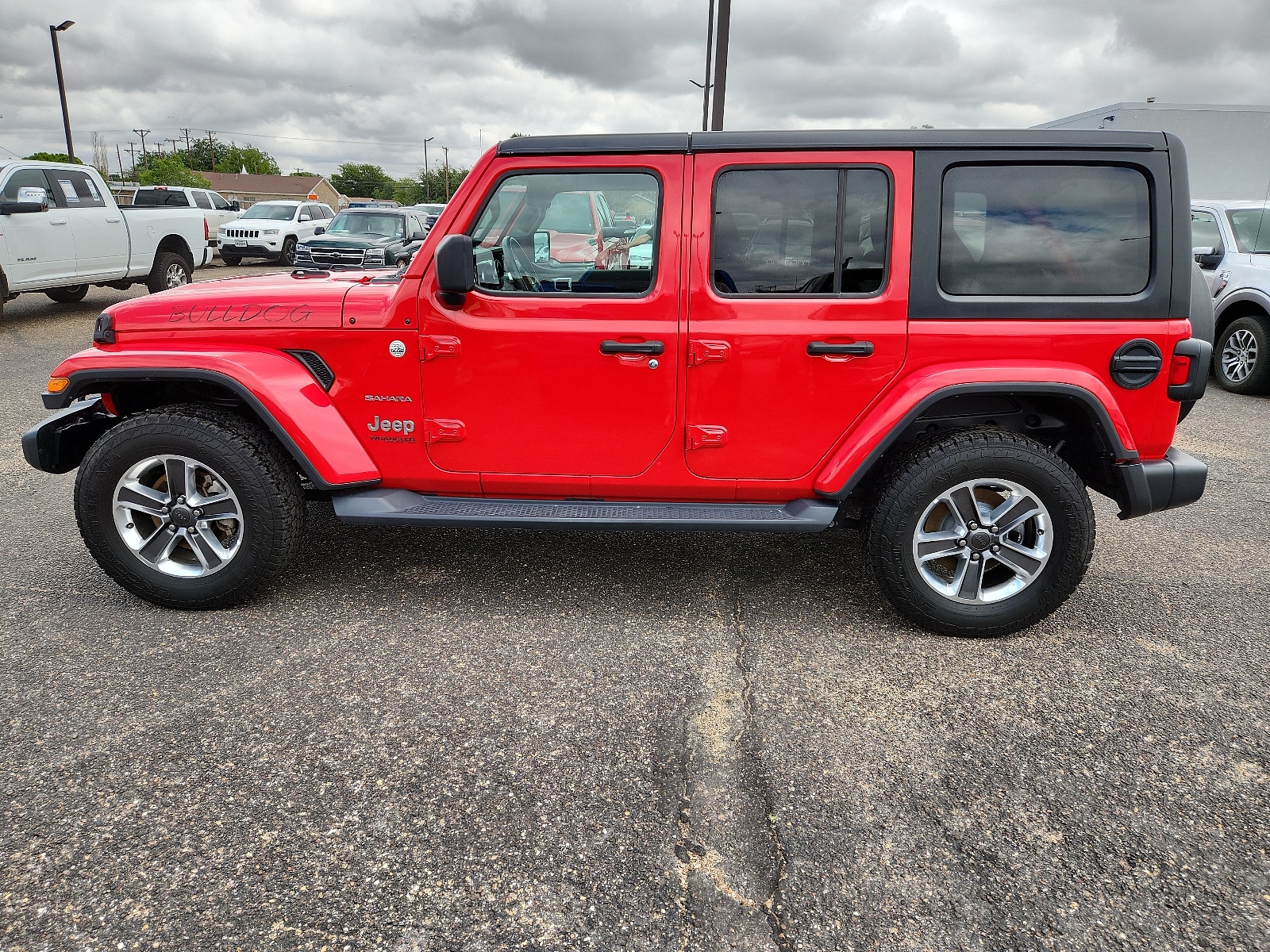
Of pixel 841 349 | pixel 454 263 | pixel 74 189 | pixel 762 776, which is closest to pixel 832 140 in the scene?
pixel 841 349

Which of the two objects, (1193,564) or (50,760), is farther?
(1193,564)

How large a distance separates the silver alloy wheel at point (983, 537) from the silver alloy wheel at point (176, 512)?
2.68 metres

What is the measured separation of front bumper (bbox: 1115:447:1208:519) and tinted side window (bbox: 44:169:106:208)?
12.3 m

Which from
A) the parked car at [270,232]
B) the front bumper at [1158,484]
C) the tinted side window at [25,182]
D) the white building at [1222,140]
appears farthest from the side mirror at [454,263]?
the parked car at [270,232]

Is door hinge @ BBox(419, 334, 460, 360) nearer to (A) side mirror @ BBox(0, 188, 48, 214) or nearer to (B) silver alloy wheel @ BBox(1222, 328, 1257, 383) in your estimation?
(B) silver alloy wheel @ BBox(1222, 328, 1257, 383)

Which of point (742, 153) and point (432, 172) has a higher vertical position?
point (432, 172)

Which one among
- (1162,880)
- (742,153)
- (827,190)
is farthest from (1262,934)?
(742,153)

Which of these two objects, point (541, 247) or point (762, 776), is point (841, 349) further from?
point (762, 776)

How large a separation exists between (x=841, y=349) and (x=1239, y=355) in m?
7.41

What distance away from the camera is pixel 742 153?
3.20m

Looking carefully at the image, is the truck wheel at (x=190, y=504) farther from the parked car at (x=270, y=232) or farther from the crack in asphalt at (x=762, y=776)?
the parked car at (x=270, y=232)

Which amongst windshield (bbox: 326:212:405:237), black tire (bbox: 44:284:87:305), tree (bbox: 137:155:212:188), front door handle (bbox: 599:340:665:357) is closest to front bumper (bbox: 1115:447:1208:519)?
front door handle (bbox: 599:340:665:357)

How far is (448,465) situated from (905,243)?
6.33 feet

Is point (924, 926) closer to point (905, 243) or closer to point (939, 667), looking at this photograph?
point (939, 667)
